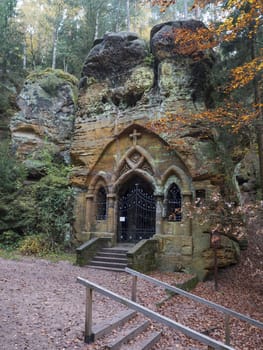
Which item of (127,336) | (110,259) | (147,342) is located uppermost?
(110,259)

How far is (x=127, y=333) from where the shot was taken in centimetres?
521

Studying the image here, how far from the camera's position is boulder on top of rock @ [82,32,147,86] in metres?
13.7

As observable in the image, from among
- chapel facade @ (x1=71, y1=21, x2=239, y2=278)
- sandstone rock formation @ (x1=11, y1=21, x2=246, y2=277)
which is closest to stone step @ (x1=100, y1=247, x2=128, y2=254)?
chapel facade @ (x1=71, y1=21, x2=239, y2=278)

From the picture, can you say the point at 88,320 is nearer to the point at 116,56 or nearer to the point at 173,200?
the point at 173,200

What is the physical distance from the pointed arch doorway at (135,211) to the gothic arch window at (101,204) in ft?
2.51

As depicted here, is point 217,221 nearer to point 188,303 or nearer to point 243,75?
point 188,303

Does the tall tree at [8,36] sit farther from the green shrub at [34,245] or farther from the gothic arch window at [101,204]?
the green shrub at [34,245]

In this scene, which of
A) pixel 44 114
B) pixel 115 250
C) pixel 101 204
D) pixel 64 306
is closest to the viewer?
pixel 64 306

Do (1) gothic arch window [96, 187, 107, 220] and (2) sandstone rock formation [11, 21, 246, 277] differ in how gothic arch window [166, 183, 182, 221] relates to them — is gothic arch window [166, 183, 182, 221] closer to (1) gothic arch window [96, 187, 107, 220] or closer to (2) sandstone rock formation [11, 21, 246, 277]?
(2) sandstone rock formation [11, 21, 246, 277]

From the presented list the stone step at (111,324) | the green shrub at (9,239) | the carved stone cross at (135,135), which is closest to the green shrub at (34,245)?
the green shrub at (9,239)

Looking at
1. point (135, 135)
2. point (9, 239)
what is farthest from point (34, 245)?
point (135, 135)

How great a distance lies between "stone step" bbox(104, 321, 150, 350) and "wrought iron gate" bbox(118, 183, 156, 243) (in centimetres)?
704

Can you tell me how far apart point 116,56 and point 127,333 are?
11.9 meters

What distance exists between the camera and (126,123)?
1305 centimetres
